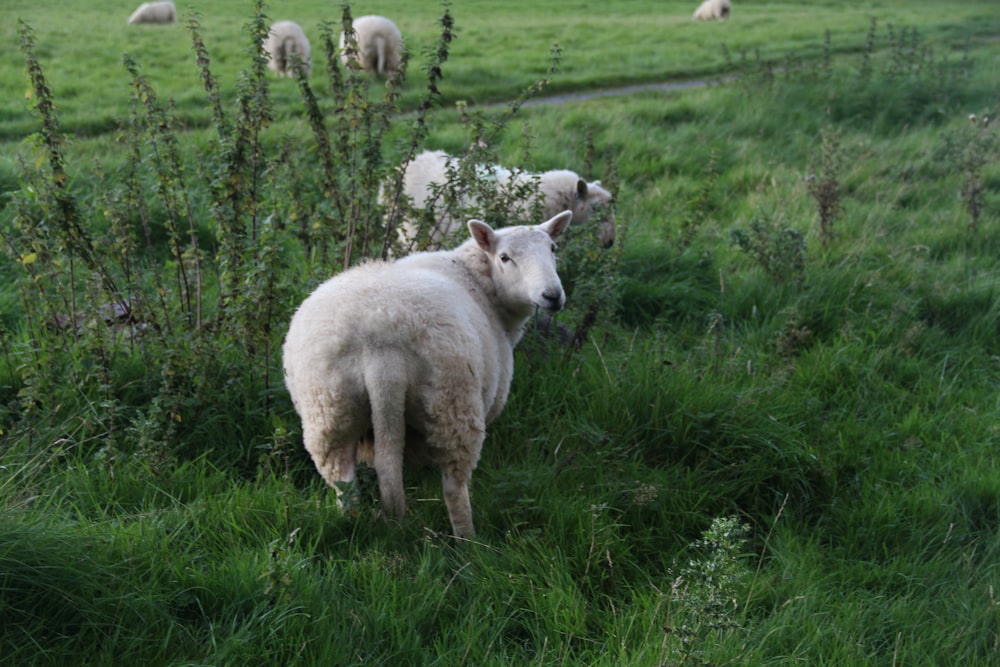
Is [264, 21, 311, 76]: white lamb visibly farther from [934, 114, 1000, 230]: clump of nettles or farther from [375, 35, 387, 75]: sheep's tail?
[934, 114, 1000, 230]: clump of nettles

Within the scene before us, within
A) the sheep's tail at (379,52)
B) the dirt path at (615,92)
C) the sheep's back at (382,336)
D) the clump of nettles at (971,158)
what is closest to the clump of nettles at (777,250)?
the clump of nettles at (971,158)

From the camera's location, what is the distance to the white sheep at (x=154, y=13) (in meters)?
21.5

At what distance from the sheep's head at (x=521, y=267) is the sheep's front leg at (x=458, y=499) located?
0.94 m

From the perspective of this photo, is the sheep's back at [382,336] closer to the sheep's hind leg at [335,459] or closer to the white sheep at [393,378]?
the white sheep at [393,378]

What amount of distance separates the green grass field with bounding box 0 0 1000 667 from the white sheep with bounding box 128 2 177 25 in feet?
51.4

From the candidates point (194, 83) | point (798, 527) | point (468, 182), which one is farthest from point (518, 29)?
point (798, 527)

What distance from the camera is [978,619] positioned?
3305 millimetres

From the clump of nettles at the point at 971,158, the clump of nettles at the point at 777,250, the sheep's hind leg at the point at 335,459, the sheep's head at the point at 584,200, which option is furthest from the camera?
the clump of nettles at the point at 971,158

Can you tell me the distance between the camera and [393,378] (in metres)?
3.34

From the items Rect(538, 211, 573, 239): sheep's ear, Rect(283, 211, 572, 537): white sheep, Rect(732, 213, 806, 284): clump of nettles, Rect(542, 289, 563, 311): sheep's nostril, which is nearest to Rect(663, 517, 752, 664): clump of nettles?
Rect(283, 211, 572, 537): white sheep

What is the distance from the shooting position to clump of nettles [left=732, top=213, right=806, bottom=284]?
634cm

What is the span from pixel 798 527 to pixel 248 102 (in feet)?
11.1

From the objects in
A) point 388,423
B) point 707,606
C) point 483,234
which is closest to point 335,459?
point 388,423

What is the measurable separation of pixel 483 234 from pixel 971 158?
580cm
